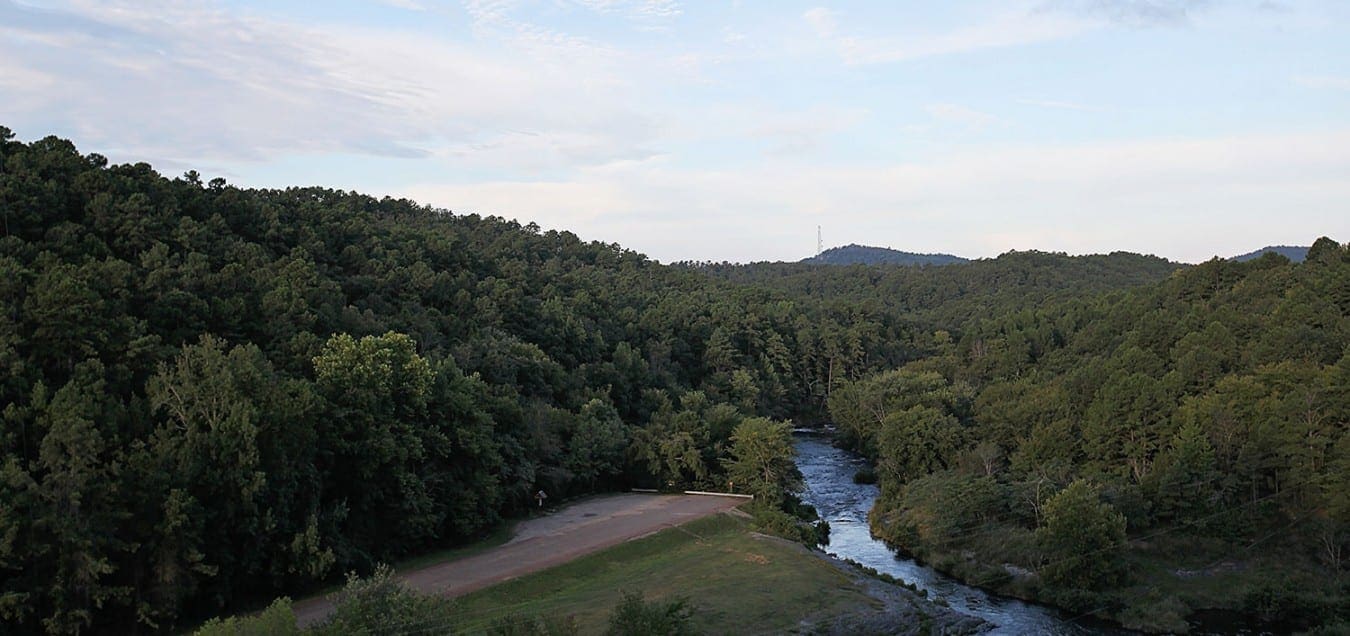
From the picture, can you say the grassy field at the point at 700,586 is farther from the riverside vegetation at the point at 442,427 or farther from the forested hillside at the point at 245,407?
the forested hillside at the point at 245,407

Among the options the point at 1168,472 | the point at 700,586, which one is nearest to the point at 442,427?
the point at 700,586

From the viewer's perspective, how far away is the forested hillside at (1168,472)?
41219 millimetres

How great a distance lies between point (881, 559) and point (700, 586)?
47.6 ft

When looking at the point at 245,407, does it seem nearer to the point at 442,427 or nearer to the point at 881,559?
the point at 442,427

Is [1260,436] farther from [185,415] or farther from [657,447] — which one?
[185,415]

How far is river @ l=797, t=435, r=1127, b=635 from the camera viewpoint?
38.8m

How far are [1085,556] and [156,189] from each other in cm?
4915

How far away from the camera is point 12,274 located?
34.6 m

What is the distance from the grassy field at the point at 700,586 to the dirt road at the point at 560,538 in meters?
1.11

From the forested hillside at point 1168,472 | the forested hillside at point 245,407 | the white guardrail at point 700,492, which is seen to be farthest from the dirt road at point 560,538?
the forested hillside at point 1168,472

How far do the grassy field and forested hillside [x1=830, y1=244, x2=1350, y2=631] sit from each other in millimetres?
9590

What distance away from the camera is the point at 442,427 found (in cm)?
4497

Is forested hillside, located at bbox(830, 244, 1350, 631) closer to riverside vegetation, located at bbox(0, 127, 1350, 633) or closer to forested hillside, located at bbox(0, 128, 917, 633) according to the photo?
riverside vegetation, located at bbox(0, 127, 1350, 633)

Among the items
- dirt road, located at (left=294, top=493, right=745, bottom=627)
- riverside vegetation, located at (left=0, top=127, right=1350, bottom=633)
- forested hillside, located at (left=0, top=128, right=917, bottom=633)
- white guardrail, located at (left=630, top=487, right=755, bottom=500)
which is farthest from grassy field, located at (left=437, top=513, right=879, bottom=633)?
white guardrail, located at (left=630, top=487, right=755, bottom=500)
